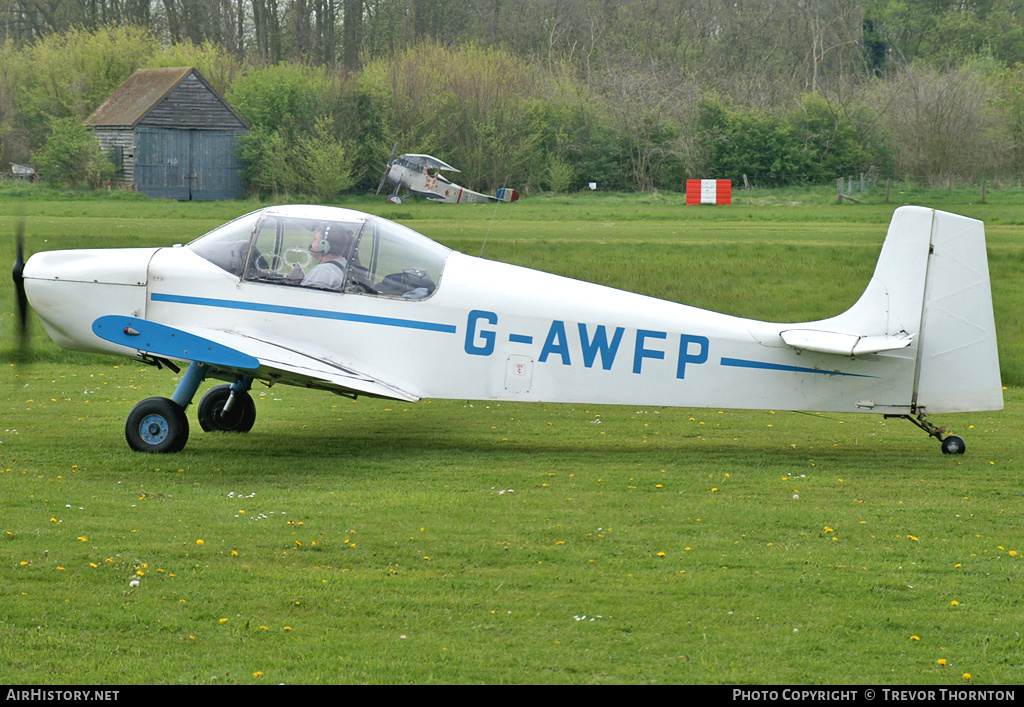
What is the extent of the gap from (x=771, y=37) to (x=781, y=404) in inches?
1511

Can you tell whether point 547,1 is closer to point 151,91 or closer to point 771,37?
point 771,37

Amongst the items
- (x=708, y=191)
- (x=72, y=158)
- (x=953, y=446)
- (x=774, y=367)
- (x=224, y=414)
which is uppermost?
(x=72, y=158)

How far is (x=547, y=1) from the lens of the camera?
141 feet

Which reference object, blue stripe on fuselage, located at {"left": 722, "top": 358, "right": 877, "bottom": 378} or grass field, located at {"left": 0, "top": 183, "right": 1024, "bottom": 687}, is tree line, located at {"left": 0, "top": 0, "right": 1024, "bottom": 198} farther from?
blue stripe on fuselage, located at {"left": 722, "top": 358, "right": 877, "bottom": 378}

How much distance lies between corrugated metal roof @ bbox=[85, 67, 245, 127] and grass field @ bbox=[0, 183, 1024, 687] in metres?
16.6

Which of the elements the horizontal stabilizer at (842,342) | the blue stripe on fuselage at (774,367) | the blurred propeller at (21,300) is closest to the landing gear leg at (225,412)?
the blurred propeller at (21,300)

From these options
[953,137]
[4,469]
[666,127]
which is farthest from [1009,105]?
[4,469]

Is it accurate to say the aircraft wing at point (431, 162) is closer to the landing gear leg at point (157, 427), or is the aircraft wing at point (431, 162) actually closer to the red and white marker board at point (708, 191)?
the red and white marker board at point (708, 191)

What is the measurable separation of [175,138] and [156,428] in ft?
68.5

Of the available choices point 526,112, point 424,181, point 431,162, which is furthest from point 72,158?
point 526,112

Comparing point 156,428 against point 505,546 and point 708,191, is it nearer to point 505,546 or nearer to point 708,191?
point 505,546

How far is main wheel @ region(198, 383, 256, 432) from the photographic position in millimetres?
10188

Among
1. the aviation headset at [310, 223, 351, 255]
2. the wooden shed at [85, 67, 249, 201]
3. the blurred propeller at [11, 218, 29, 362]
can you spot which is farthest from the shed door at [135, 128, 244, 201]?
the aviation headset at [310, 223, 351, 255]

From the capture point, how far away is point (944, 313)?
28.7 feet
